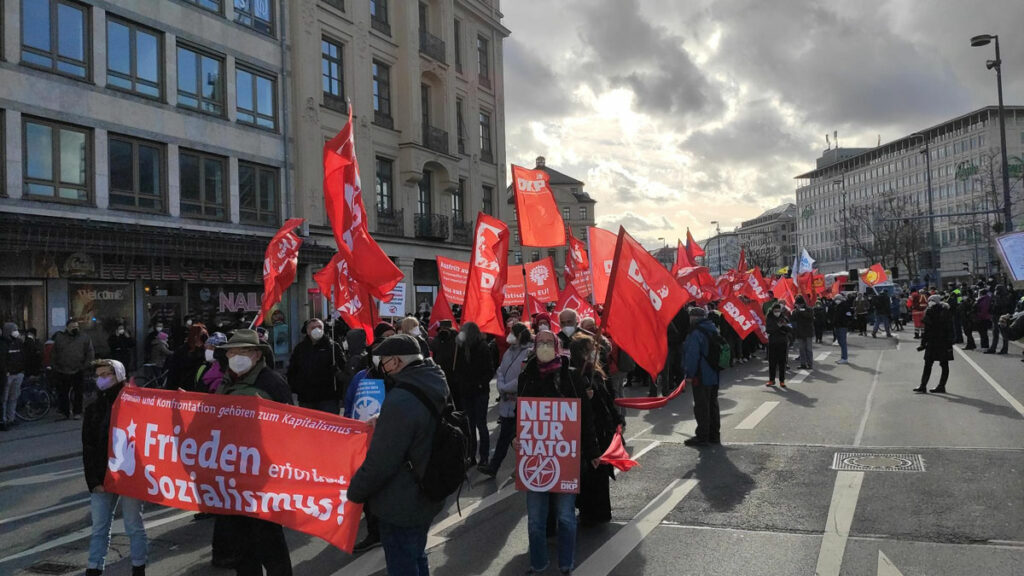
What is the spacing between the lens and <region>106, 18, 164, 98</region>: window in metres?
19.7

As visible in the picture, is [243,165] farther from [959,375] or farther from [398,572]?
[398,572]

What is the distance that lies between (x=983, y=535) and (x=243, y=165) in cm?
2270

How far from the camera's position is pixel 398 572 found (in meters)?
4.09

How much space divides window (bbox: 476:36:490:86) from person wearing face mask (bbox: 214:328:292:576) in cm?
3416

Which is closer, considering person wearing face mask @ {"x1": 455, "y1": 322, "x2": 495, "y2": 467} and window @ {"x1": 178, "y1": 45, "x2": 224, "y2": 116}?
person wearing face mask @ {"x1": 455, "y1": 322, "x2": 495, "y2": 467}

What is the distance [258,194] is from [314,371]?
18.0 m

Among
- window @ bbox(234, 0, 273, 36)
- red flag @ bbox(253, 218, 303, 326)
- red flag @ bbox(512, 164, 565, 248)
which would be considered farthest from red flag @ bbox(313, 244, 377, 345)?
window @ bbox(234, 0, 273, 36)

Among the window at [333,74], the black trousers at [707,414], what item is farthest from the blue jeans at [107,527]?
the window at [333,74]

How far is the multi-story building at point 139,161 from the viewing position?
17328mm

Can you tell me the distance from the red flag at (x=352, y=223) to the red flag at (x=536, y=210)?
15.0ft

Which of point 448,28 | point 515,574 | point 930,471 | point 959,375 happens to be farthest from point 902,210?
point 515,574

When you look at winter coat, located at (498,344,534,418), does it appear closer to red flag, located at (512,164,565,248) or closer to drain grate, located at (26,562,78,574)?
drain grate, located at (26,562,78,574)

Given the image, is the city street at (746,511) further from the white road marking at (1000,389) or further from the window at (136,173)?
the window at (136,173)

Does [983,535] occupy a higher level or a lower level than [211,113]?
lower
